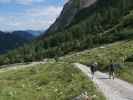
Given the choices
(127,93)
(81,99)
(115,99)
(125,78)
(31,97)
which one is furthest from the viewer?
(125,78)

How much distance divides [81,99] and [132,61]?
3417cm

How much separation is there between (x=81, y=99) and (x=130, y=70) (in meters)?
25.9

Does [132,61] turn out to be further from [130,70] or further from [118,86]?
[118,86]

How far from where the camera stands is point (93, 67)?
50.9m

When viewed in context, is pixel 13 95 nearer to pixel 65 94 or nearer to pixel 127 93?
pixel 65 94

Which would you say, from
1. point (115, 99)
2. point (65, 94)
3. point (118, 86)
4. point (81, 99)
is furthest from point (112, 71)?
point (81, 99)

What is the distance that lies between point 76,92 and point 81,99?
7790 mm

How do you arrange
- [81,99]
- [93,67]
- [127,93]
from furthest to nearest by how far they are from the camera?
[93,67] < [127,93] < [81,99]

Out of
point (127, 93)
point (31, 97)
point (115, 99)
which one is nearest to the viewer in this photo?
point (115, 99)

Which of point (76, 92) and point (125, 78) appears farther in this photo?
point (125, 78)

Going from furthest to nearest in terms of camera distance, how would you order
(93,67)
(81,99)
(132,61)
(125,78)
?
(132,61)
(93,67)
(125,78)
(81,99)

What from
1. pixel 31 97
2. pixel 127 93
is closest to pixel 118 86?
pixel 127 93

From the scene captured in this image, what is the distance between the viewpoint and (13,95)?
120 feet

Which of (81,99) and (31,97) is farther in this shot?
(31,97)
